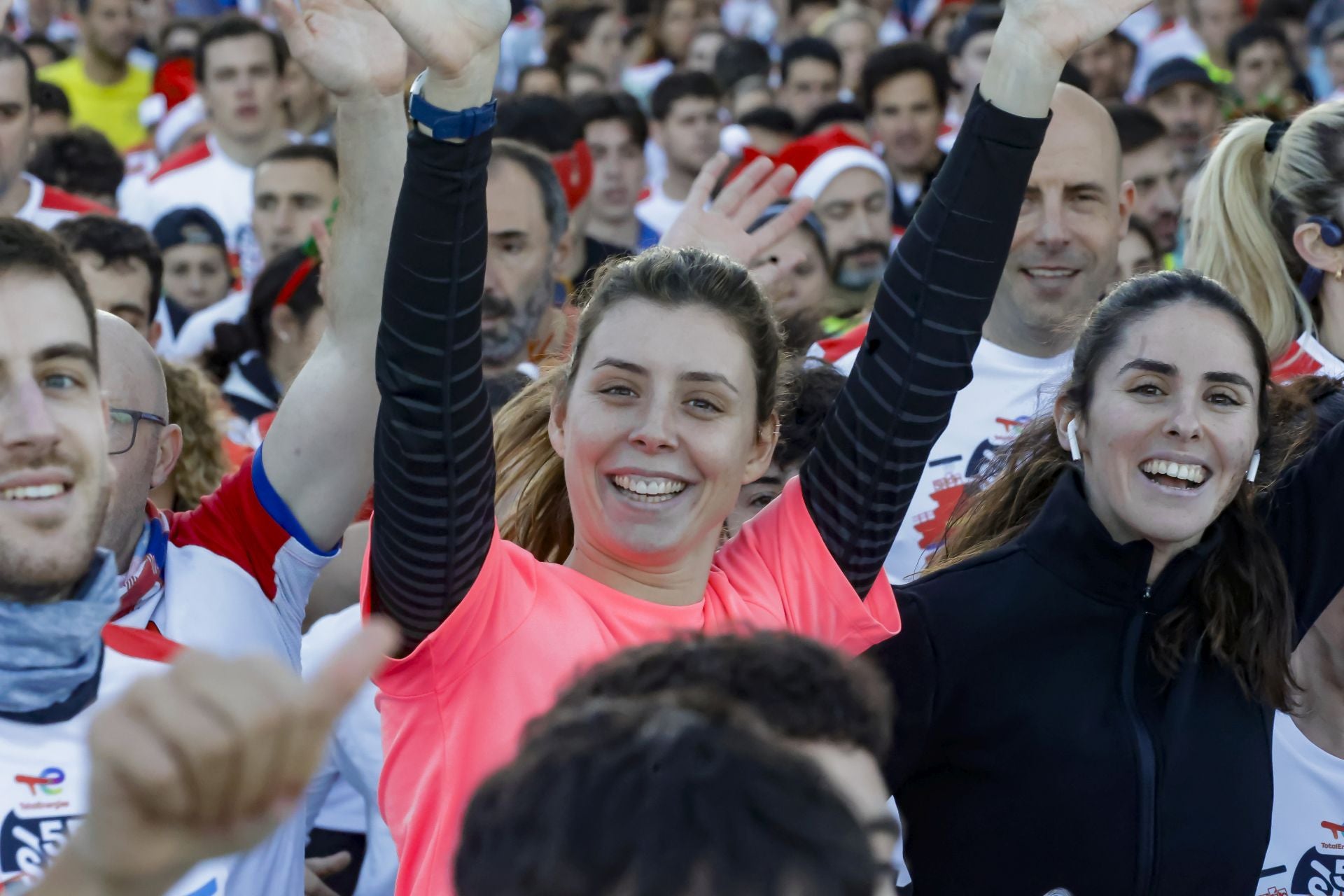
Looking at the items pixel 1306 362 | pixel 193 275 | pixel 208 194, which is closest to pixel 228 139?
pixel 208 194

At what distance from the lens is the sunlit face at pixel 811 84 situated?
9.92 metres

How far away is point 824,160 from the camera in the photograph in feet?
22.5

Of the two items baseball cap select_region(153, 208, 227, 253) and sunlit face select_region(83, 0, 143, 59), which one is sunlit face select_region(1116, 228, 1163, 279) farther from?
sunlit face select_region(83, 0, 143, 59)

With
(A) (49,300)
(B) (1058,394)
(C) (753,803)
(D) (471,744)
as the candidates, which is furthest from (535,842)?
(B) (1058,394)

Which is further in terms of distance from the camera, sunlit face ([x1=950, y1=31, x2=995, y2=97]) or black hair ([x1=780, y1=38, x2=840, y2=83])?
black hair ([x1=780, y1=38, x2=840, y2=83])

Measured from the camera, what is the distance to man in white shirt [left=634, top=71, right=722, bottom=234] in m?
8.77

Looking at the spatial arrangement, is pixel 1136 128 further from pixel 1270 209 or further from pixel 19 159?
pixel 19 159

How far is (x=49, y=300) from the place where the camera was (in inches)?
81.0

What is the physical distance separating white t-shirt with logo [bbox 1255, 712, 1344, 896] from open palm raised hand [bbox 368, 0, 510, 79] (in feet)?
5.98

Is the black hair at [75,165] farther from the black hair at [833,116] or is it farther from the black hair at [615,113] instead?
the black hair at [833,116]

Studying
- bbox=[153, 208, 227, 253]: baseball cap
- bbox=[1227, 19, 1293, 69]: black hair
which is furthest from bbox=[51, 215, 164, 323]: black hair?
bbox=[1227, 19, 1293, 69]: black hair

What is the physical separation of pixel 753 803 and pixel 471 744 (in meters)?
1.10

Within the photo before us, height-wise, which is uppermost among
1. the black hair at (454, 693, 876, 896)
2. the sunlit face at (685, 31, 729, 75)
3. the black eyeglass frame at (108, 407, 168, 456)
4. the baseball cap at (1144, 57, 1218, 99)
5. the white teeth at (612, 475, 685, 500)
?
the sunlit face at (685, 31, 729, 75)

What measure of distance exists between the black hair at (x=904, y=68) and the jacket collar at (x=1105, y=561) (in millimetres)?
5915
